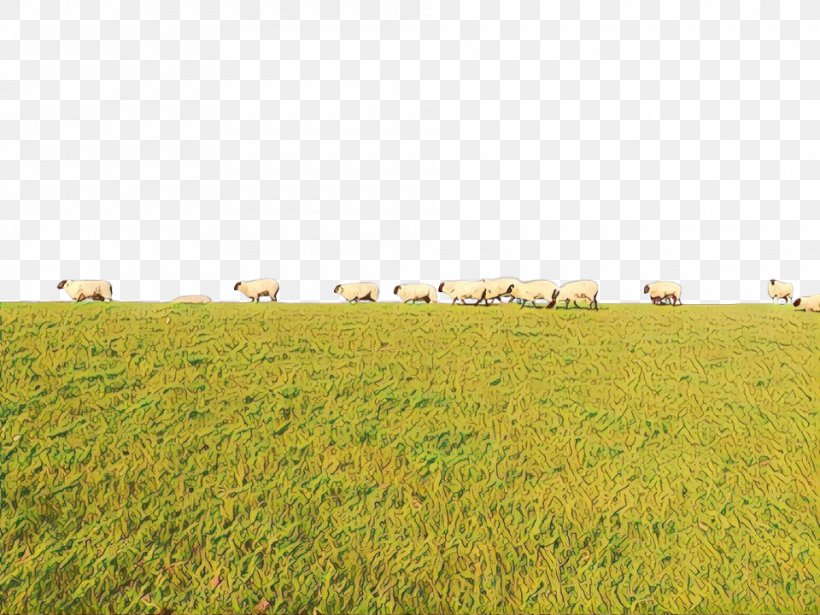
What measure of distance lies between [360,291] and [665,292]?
11.3 metres

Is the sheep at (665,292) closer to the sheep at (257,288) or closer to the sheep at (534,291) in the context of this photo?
the sheep at (534,291)

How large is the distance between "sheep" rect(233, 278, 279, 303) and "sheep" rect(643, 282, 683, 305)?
46.3ft

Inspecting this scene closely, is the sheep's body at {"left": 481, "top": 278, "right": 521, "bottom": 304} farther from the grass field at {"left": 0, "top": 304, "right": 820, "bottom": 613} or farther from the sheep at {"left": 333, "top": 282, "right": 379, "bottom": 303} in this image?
the sheep at {"left": 333, "top": 282, "right": 379, "bottom": 303}

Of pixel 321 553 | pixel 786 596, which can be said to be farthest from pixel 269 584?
pixel 786 596

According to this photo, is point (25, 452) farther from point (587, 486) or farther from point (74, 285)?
point (587, 486)

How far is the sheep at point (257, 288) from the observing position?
71.6 ft

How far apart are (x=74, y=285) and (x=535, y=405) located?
52.3 feet

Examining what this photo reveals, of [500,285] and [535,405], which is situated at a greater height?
[500,285]

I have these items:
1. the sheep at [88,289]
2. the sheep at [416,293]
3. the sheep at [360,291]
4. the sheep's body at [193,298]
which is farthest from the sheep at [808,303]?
the sheep at [88,289]

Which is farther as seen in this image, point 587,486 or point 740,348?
point 740,348

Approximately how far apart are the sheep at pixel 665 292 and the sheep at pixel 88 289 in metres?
19.4

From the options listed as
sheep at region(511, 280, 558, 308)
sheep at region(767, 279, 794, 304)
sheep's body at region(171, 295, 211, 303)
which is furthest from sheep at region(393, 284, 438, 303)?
sheep at region(767, 279, 794, 304)

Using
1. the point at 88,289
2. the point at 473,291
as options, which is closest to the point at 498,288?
the point at 473,291

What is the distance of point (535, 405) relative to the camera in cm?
1429
